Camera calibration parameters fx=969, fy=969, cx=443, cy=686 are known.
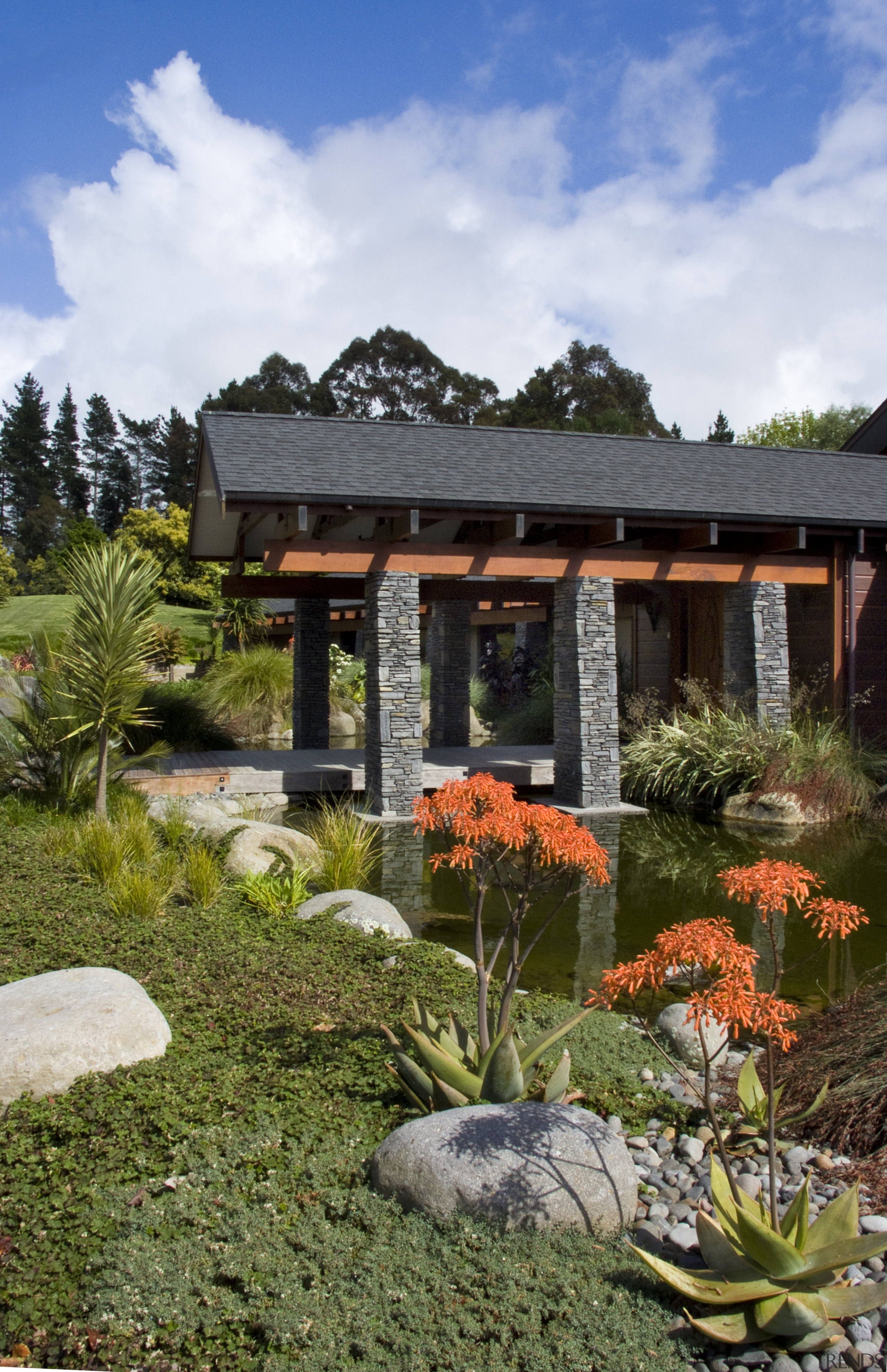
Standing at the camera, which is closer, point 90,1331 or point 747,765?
point 90,1331

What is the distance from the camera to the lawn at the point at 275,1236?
2.73m

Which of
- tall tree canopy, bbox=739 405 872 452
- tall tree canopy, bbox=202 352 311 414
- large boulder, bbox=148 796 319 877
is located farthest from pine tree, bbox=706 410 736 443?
large boulder, bbox=148 796 319 877

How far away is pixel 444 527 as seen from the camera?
16.9 meters

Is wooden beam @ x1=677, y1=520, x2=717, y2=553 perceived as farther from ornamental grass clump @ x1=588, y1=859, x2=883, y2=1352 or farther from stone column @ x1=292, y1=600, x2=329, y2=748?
ornamental grass clump @ x1=588, y1=859, x2=883, y2=1352

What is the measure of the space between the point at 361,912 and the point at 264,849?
1.60 meters

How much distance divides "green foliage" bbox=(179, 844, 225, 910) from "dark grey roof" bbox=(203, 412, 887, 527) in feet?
17.2

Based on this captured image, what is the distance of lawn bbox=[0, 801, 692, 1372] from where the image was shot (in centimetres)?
273

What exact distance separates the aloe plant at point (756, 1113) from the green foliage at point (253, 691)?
685 inches

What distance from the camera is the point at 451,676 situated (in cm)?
1881

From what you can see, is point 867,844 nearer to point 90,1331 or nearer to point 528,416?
point 90,1331

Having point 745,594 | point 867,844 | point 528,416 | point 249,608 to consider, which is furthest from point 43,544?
point 867,844

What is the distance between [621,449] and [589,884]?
1240cm

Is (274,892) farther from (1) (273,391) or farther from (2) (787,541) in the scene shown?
(1) (273,391)

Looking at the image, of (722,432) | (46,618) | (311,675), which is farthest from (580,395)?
(311,675)
